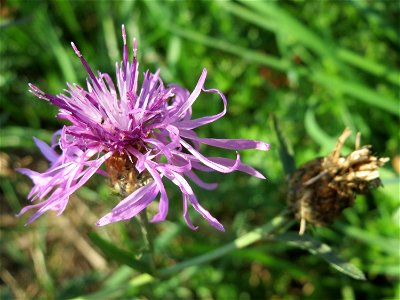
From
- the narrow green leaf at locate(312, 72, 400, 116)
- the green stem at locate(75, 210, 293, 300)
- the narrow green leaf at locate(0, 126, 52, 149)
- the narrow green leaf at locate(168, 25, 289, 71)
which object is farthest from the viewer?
the narrow green leaf at locate(0, 126, 52, 149)

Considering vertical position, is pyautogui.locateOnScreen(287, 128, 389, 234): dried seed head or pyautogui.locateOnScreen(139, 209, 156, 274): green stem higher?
pyautogui.locateOnScreen(139, 209, 156, 274): green stem

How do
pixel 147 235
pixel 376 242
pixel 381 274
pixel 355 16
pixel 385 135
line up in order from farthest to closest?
pixel 355 16
pixel 385 135
pixel 381 274
pixel 376 242
pixel 147 235

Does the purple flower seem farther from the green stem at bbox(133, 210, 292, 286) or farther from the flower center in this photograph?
the green stem at bbox(133, 210, 292, 286)

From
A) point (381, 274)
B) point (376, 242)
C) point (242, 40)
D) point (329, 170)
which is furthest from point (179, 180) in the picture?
point (242, 40)

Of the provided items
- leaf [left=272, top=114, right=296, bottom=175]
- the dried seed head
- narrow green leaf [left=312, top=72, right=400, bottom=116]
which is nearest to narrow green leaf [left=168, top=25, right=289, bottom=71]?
narrow green leaf [left=312, top=72, right=400, bottom=116]

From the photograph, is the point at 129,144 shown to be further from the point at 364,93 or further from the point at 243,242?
the point at 364,93

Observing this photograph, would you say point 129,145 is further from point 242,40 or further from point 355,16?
point 355,16

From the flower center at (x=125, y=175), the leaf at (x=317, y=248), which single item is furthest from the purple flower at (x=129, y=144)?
the leaf at (x=317, y=248)
